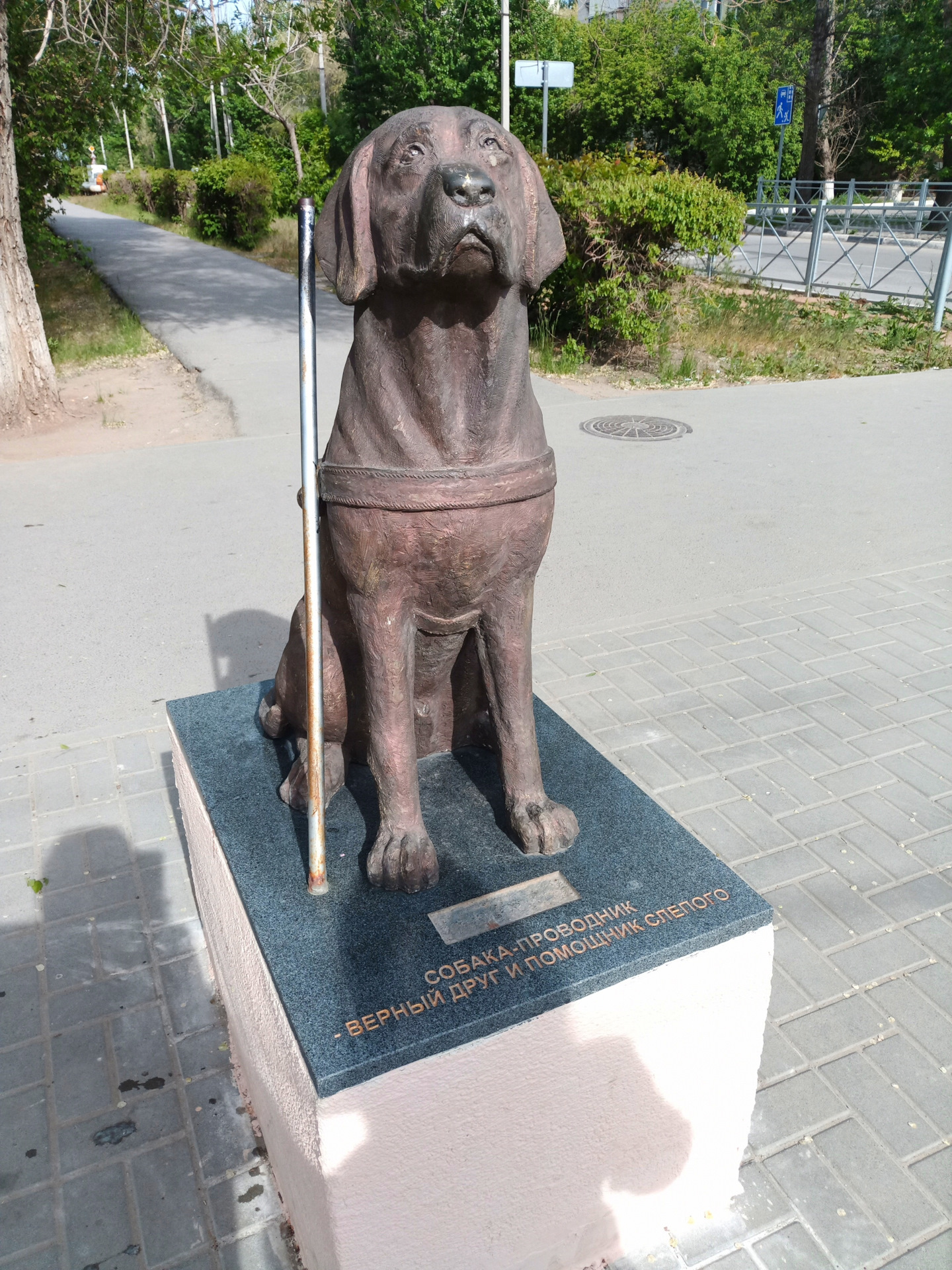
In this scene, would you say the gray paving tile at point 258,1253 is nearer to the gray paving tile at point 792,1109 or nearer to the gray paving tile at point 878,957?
the gray paving tile at point 792,1109

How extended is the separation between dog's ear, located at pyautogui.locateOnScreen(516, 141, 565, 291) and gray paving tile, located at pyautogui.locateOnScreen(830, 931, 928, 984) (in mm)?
2328

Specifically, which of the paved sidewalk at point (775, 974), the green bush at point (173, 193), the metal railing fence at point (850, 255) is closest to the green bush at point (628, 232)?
the metal railing fence at point (850, 255)

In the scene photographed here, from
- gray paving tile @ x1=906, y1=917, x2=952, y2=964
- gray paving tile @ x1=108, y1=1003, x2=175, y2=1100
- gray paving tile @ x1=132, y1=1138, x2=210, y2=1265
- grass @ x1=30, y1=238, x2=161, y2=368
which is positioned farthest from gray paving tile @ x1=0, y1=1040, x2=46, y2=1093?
grass @ x1=30, y1=238, x2=161, y2=368

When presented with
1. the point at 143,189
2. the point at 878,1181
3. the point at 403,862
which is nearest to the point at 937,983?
the point at 878,1181

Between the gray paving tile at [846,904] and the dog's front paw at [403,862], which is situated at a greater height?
the dog's front paw at [403,862]

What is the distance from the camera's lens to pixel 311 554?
82.2 inches

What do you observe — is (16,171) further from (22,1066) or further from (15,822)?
(22,1066)

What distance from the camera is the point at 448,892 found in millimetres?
2219

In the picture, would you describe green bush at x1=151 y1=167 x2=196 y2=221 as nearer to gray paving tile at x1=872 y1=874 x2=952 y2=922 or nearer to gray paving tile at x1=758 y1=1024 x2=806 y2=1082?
gray paving tile at x1=872 y1=874 x2=952 y2=922

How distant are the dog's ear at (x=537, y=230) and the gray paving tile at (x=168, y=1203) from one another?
2328 mm

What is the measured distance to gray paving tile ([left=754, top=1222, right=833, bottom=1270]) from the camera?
2195 mm

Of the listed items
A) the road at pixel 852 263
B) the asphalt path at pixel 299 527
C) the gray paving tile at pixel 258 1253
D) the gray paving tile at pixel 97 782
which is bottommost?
the gray paving tile at pixel 258 1253

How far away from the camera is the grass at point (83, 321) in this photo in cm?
1169

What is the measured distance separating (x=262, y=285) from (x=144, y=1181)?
16760 millimetres
